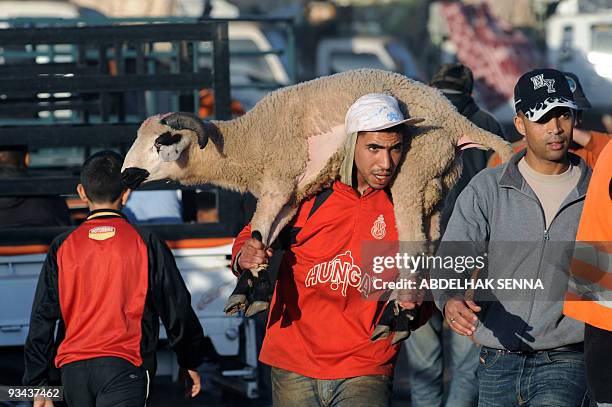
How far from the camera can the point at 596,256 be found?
3.87 metres

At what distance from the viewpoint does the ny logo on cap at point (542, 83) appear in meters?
4.30

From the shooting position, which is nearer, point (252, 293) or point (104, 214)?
point (252, 293)

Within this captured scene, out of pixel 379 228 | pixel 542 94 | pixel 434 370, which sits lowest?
pixel 434 370

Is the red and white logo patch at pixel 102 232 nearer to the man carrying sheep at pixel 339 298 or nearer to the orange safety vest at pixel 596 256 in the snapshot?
the man carrying sheep at pixel 339 298

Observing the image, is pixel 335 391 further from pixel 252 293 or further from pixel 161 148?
pixel 161 148

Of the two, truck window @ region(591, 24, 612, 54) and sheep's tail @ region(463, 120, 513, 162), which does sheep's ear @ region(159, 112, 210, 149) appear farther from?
truck window @ region(591, 24, 612, 54)

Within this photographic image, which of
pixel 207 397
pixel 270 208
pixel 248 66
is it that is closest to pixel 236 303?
pixel 270 208

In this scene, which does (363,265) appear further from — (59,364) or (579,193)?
(59,364)

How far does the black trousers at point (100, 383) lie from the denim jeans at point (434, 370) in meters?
2.25

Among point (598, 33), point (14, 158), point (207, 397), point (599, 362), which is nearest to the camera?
point (599, 362)

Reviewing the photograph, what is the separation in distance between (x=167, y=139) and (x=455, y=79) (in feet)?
8.14

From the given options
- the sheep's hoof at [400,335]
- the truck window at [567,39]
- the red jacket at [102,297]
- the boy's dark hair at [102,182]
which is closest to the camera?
the sheep's hoof at [400,335]

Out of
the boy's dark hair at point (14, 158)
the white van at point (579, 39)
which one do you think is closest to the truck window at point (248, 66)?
the white van at point (579, 39)

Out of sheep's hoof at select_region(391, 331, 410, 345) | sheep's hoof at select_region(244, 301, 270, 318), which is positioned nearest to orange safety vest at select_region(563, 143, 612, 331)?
sheep's hoof at select_region(391, 331, 410, 345)
